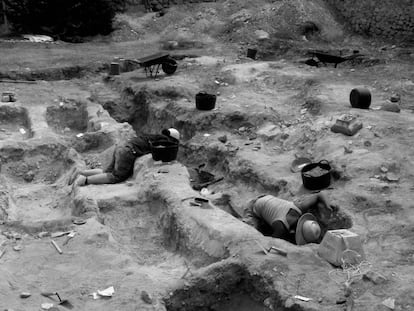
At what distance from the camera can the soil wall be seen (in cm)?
1709

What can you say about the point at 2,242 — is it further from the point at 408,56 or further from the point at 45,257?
the point at 408,56

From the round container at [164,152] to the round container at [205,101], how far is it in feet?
8.26

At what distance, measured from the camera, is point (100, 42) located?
61.8 ft

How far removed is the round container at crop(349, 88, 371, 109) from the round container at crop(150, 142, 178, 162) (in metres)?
3.76

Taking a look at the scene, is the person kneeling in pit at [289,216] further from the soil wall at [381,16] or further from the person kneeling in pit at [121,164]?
the soil wall at [381,16]

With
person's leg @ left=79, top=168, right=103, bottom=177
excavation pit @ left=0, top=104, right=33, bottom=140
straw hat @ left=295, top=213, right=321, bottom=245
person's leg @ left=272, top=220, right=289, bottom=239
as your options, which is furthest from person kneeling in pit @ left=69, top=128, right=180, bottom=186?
straw hat @ left=295, top=213, right=321, bottom=245

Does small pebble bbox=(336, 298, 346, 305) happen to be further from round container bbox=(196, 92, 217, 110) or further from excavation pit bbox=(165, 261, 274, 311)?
round container bbox=(196, 92, 217, 110)

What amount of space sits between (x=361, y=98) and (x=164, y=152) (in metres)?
4.08

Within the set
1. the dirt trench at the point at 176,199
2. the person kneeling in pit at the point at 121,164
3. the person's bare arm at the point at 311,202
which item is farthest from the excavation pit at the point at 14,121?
the person's bare arm at the point at 311,202

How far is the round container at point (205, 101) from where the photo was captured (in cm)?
1208

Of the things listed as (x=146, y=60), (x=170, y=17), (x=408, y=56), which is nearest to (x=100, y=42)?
(x=170, y=17)

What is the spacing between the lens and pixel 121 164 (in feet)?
32.2

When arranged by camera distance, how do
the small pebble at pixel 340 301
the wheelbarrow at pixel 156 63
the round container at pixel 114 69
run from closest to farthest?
the small pebble at pixel 340 301, the wheelbarrow at pixel 156 63, the round container at pixel 114 69

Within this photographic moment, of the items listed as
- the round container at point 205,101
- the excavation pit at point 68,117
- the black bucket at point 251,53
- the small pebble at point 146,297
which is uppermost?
the small pebble at point 146,297
